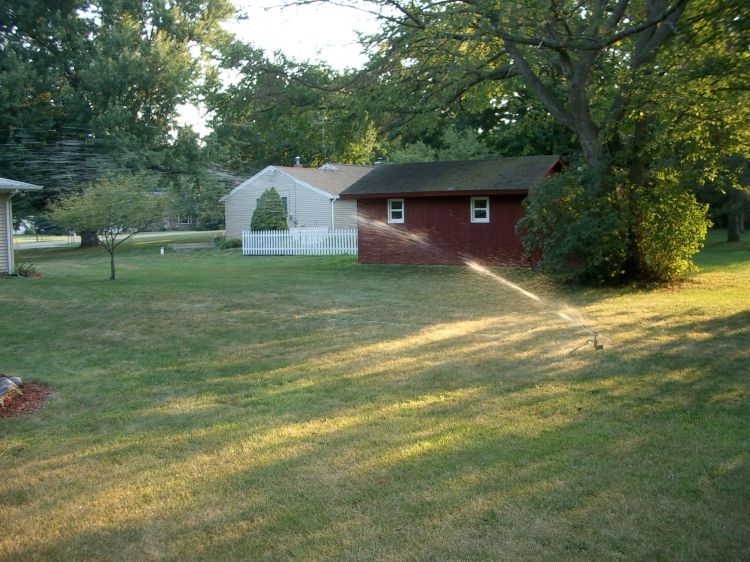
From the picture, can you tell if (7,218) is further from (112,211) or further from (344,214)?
(344,214)

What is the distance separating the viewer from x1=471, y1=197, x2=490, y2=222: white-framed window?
24500 millimetres

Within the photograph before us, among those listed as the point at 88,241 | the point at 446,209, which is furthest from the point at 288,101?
the point at 88,241

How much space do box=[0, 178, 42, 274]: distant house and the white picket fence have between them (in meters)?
12.4

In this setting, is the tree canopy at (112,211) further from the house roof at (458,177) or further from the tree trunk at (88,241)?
the tree trunk at (88,241)

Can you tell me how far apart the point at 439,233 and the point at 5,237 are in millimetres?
13987

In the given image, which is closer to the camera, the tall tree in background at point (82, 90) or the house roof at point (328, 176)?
the tall tree in background at point (82, 90)

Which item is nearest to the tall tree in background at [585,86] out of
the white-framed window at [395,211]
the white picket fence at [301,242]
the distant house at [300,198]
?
the white-framed window at [395,211]

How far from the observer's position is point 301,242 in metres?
32.4

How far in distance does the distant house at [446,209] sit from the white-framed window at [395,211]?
4cm

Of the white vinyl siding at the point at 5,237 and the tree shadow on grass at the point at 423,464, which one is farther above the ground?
the white vinyl siding at the point at 5,237

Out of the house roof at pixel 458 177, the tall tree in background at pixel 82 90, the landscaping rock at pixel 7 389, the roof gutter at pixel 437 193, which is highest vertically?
the tall tree in background at pixel 82 90

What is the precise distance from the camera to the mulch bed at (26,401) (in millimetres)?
7016

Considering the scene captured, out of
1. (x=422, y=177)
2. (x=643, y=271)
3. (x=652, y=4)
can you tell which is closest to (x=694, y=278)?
(x=643, y=271)

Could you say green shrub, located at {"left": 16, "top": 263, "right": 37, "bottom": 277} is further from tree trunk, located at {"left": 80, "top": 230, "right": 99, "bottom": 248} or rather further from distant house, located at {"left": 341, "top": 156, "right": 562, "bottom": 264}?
tree trunk, located at {"left": 80, "top": 230, "right": 99, "bottom": 248}
